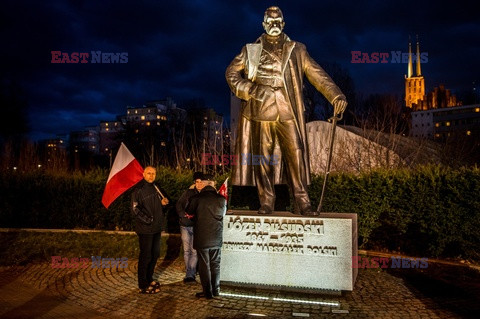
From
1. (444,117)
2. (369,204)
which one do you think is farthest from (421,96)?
(369,204)

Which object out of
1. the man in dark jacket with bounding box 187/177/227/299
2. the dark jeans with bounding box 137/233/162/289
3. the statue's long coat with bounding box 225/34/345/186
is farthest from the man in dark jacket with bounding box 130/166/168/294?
the statue's long coat with bounding box 225/34/345/186

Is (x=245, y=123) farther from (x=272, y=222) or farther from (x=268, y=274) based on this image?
(x=268, y=274)

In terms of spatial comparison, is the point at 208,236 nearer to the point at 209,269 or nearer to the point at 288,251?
the point at 209,269

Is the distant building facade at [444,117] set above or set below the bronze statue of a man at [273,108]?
above

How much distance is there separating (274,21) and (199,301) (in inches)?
163

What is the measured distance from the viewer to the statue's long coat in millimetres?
6180

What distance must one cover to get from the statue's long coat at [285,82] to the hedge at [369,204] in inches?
116

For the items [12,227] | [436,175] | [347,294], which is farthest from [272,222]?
[12,227]

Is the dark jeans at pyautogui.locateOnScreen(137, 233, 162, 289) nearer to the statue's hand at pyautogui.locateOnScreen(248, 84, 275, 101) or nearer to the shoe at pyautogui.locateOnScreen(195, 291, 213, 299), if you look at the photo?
the shoe at pyautogui.locateOnScreen(195, 291, 213, 299)

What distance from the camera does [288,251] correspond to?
225 inches

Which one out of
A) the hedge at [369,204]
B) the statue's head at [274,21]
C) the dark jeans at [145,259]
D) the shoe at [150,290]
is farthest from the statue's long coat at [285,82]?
the hedge at [369,204]

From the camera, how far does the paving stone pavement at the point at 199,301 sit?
16.6ft

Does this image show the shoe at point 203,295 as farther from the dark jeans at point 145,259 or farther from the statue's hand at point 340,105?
the statue's hand at point 340,105

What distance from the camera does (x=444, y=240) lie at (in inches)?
300
